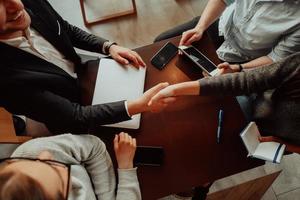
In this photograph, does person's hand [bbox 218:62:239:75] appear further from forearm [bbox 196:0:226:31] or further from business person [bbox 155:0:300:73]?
forearm [bbox 196:0:226:31]

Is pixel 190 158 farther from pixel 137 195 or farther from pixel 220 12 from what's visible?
pixel 220 12

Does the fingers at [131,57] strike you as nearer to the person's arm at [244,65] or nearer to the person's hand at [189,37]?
the person's hand at [189,37]

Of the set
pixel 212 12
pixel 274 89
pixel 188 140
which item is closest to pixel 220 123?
pixel 188 140

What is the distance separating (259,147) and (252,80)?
23 centimetres

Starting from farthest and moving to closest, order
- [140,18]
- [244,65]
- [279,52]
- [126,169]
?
[140,18], [244,65], [279,52], [126,169]

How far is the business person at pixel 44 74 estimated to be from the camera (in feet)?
3.32

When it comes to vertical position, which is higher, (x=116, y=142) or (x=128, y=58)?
(x=128, y=58)

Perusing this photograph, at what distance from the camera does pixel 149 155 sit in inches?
43.3

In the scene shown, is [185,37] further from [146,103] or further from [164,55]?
[146,103]

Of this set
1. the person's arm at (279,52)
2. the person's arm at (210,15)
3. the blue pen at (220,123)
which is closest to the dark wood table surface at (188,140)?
the blue pen at (220,123)

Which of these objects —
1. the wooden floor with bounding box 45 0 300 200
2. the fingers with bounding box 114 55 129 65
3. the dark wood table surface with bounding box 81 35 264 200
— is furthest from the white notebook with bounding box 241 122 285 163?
the wooden floor with bounding box 45 0 300 200

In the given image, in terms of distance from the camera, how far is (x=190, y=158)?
110 cm

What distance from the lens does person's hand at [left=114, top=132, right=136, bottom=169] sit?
3.52 ft

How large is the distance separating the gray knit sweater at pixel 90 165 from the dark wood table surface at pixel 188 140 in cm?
7
